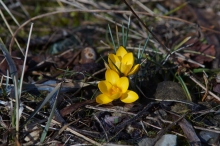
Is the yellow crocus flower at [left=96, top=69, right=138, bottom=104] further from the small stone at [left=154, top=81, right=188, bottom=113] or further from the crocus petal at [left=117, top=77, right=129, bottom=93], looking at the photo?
the small stone at [left=154, top=81, right=188, bottom=113]

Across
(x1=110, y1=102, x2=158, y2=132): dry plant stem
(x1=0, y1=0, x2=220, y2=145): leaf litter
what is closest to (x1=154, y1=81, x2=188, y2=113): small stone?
(x1=0, y1=0, x2=220, y2=145): leaf litter

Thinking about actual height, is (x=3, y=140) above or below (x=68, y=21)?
below

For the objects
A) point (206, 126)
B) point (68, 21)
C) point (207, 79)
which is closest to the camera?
point (206, 126)

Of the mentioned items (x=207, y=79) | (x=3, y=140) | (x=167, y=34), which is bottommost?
(x=3, y=140)

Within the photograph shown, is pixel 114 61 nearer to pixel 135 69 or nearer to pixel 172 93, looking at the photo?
pixel 135 69

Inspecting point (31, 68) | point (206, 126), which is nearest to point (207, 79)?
point (206, 126)

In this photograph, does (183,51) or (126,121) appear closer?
(126,121)

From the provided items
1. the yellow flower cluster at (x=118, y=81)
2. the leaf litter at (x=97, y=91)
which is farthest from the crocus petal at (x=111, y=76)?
the leaf litter at (x=97, y=91)

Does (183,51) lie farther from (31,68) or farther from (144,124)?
(31,68)

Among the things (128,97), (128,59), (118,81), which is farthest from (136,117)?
(128,59)
